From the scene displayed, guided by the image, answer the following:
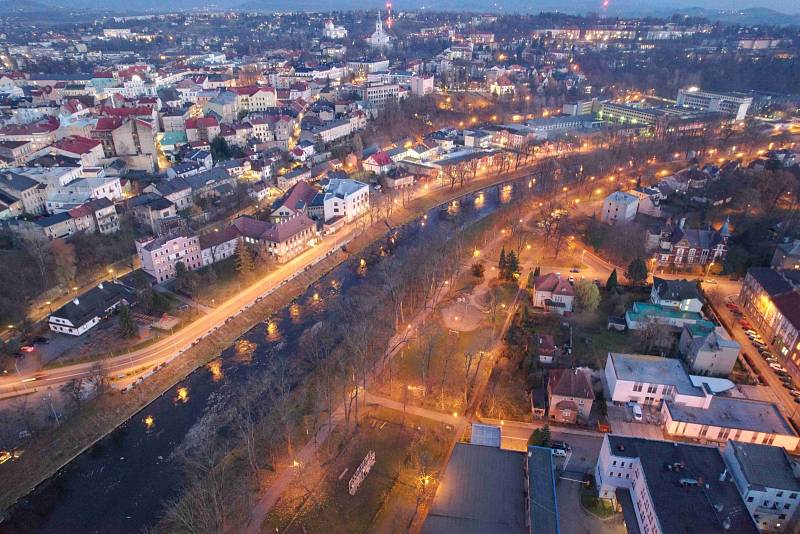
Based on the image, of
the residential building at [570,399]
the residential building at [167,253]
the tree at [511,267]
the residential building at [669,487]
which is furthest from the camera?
the tree at [511,267]

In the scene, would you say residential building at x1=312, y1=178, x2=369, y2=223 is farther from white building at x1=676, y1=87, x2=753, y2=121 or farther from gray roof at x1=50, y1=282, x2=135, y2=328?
white building at x1=676, y1=87, x2=753, y2=121

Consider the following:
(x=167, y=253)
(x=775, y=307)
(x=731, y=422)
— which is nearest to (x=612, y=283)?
(x=775, y=307)

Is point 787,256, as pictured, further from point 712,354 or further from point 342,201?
point 342,201

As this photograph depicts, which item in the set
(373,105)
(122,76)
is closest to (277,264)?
(373,105)

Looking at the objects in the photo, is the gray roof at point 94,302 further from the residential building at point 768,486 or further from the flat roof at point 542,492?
the residential building at point 768,486

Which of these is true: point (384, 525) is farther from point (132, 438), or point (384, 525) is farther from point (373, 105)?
point (373, 105)

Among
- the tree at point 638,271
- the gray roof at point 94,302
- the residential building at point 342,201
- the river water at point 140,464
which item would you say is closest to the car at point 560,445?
the river water at point 140,464

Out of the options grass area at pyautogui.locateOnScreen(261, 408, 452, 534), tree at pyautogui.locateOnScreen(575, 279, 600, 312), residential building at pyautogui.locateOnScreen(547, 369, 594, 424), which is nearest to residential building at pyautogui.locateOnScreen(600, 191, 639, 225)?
tree at pyautogui.locateOnScreen(575, 279, 600, 312)

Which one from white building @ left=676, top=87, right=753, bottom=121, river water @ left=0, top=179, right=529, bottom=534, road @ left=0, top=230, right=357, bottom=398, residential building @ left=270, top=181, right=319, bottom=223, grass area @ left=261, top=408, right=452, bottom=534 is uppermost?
white building @ left=676, top=87, right=753, bottom=121
